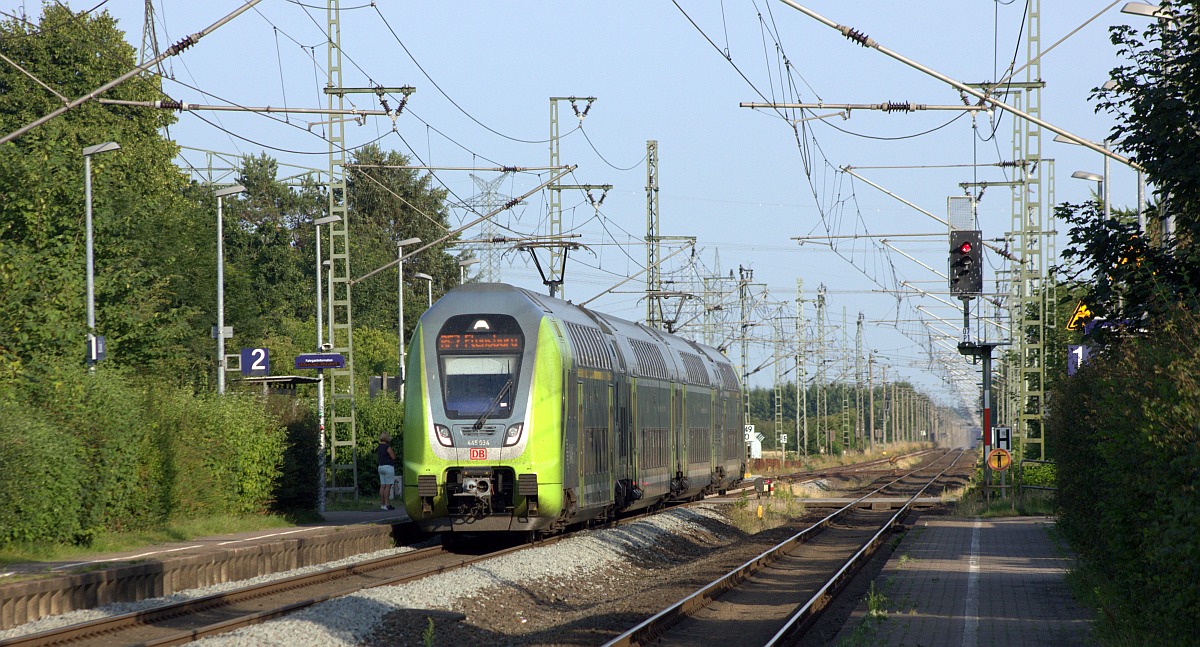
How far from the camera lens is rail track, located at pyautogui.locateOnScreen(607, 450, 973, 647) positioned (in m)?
13.8

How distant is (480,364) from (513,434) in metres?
1.26

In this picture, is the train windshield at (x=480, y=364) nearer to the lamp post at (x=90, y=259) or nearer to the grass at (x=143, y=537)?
the grass at (x=143, y=537)

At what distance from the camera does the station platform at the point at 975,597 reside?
1295 centimetres

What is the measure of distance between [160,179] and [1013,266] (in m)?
30.6

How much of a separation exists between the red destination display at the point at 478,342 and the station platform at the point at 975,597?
6646 millimetres

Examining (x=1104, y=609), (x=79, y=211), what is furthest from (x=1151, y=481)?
(x=79, y=211)

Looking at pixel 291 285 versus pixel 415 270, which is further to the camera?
pixel 415 270

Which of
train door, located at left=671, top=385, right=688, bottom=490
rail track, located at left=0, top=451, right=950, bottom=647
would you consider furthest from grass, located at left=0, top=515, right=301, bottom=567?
train door, located at left=671, top=385, right=688, bottom=490

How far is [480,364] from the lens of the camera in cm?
2155

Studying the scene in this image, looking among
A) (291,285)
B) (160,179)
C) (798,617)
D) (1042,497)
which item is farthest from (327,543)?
(291,285)

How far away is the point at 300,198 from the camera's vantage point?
79500mm

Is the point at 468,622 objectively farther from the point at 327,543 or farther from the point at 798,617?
the point at 327,543

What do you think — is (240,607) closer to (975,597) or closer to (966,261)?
(975,597)

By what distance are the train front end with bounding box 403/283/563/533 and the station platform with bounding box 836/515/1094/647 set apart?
556 cm
